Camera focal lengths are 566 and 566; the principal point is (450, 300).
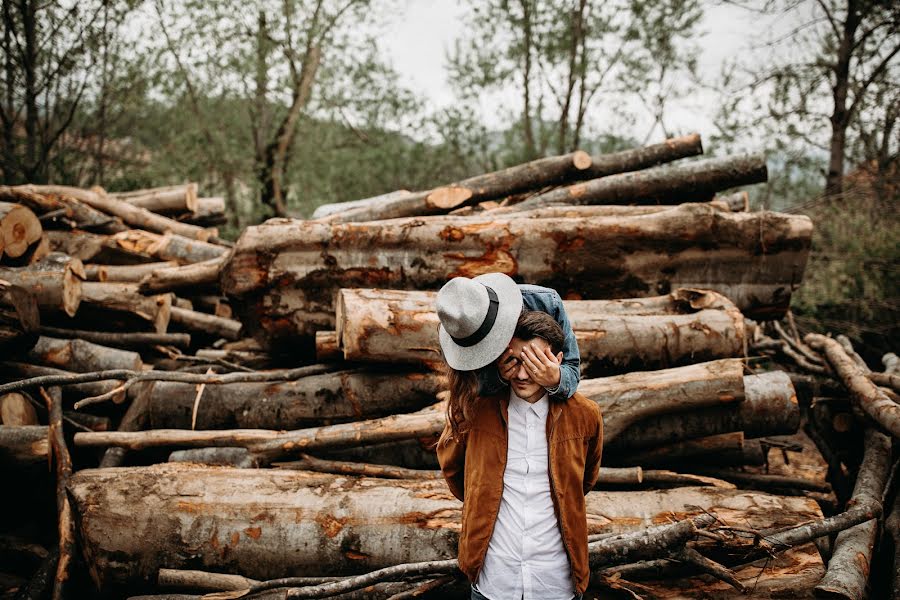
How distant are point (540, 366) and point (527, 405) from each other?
0.27 meters

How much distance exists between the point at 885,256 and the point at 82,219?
45.6ft

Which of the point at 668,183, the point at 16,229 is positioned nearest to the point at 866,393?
the point at 668,183

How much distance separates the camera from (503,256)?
15.7 ft

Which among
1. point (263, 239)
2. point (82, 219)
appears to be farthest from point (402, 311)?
point (82, 219)

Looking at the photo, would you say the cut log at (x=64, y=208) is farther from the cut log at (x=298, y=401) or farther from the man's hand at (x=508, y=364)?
the man's hand at (x=508, y=364)

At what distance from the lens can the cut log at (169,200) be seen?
988 cm

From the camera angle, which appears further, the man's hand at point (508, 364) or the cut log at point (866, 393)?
the cut log at point (866, 393)

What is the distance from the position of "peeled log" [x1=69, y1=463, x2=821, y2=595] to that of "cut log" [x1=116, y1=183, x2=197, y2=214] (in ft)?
24.1

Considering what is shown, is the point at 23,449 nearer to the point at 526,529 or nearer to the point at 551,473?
the point at 526,529

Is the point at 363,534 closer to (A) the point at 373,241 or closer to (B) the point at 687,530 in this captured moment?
(B) the point at 687,530

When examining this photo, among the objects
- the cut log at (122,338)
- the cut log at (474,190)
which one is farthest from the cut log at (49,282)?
the cut log at (474,190)

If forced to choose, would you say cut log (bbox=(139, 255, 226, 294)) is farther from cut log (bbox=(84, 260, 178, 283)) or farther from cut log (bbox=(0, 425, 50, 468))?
cut log (bbox=(0, 425, 50, 468))

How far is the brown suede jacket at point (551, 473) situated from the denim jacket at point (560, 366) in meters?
0.09

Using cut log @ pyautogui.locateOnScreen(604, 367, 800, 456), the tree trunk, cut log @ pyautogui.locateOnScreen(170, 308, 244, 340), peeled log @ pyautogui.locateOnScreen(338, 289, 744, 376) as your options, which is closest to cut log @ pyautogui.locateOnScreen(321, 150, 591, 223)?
the tree trunk
